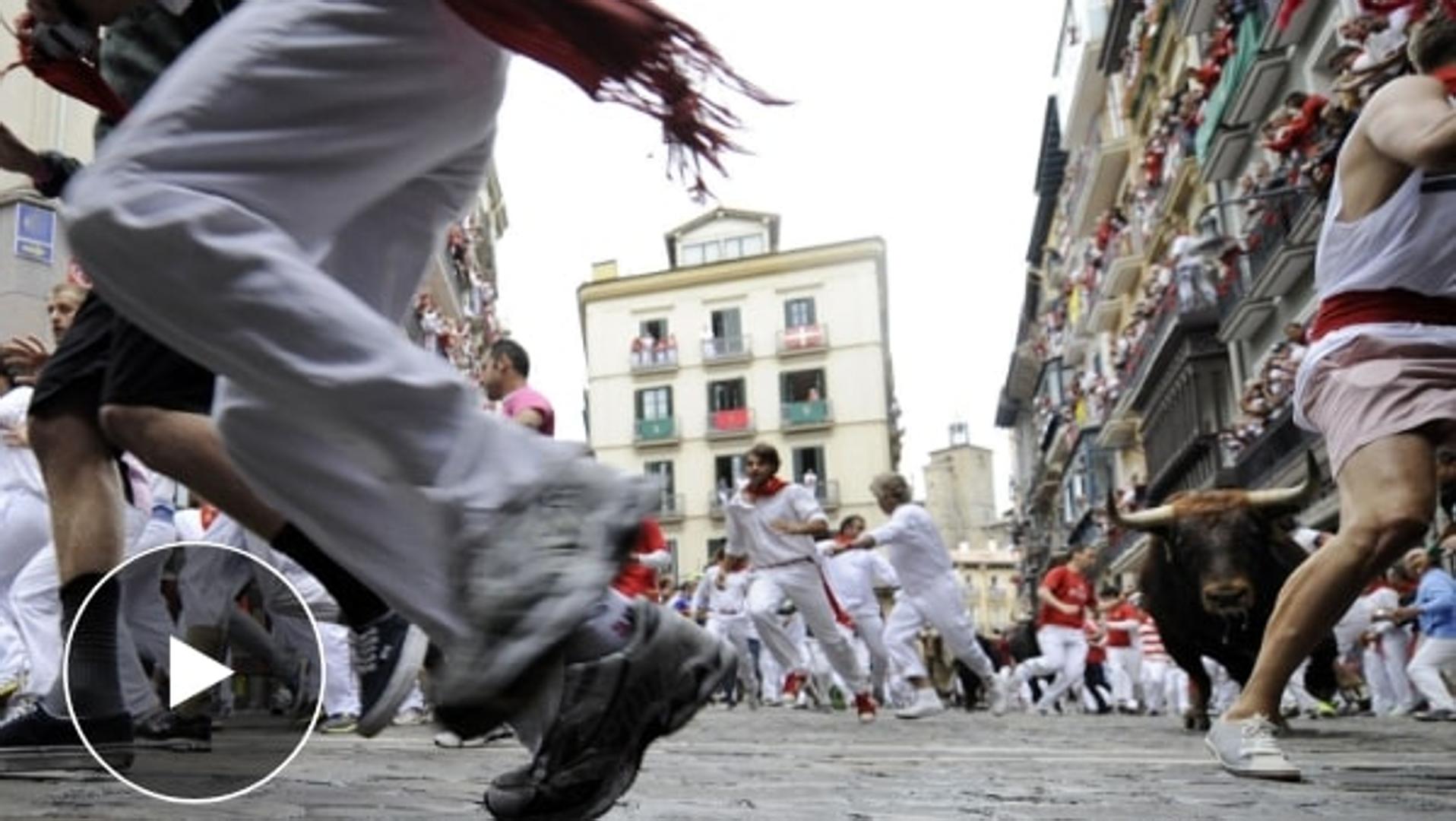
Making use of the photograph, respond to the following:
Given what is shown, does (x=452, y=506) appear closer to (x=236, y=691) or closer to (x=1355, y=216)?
(x=236, y=691)

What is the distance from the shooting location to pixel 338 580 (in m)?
2.25

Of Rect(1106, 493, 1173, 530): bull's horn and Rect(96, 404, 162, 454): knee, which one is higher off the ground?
Rect(96, 404, 162, 454): knee

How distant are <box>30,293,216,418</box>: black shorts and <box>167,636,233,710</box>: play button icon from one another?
54 centimetres

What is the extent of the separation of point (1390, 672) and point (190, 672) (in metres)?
13.2

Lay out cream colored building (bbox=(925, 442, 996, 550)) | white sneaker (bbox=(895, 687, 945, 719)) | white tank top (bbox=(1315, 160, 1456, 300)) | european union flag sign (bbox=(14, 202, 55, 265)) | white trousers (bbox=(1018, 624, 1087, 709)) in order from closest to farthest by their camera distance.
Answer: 1. white tank top (bbox=(1315, 160, 1456, 300))
2. white sneaker (bbox=(895, 687, 945, 719))
3. white trousers (bbox=(1018, 624, 1087, 709))
4. european union flag sign (bbox=(14, 202, 55, 265))
5. cream colored building (bbox=(925, 442, 996, 550))

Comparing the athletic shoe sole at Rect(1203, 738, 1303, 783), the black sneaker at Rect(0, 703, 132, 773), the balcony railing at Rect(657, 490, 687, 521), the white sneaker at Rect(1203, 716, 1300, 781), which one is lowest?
the athletic shoe sole at Rect(1203, 738, 1303, 783)

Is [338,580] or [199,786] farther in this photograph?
[199,786]

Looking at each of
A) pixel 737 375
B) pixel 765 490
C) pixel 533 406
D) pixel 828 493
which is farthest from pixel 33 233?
pixel 737 375

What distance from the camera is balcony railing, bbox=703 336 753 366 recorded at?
61719 millimetres

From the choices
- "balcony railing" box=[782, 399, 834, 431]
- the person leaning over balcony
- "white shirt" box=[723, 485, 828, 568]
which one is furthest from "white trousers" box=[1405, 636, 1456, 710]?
"balcony railing" box=[782, 399, 834, 431]

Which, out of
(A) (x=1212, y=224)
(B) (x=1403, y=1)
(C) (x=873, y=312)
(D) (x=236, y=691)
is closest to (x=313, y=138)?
(D) (x=236, y=691)

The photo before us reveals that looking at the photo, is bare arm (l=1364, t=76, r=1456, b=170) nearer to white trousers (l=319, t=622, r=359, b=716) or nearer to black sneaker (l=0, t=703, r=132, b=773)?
white trousers (l=319, t=622, r=359, b=716)

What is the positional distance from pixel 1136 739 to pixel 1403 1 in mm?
3949

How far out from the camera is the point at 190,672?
7.72 feet
